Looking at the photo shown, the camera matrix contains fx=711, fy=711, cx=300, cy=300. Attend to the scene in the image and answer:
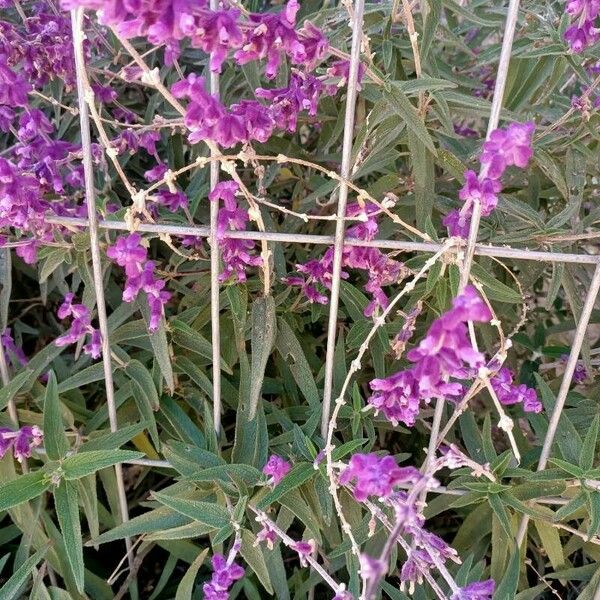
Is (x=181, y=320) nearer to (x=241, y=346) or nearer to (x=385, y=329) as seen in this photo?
(x=241, y=346)

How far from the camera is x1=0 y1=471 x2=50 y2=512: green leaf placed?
3.14ft

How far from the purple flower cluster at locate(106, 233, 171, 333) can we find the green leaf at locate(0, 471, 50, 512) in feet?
0.83

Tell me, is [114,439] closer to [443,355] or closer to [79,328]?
[79,328]

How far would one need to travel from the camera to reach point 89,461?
0.97m

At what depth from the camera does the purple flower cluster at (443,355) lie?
695 mm

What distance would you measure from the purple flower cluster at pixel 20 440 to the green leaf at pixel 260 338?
13.0 inches

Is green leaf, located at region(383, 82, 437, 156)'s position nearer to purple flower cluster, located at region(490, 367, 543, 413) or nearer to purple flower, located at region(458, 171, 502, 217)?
purple flower, located at region(458, 171, 502, 217)

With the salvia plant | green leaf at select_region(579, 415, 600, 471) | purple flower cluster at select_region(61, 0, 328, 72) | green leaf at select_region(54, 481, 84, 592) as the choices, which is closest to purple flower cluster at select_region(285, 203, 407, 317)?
the salvia plant

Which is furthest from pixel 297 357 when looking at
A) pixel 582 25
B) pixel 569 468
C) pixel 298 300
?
pixel 582 25

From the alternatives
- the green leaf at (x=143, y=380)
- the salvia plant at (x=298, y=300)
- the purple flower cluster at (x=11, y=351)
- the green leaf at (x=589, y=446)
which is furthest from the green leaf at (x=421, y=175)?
the purple flower cluster at (x=11, y=351)

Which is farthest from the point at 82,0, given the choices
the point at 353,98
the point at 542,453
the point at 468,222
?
the point at 542,453

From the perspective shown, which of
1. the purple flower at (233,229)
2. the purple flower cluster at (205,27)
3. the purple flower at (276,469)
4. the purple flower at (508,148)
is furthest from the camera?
the purple flower at (276,469)

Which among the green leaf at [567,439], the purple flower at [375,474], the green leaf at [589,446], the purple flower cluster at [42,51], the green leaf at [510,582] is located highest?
the purple flower cluster at [42,51]

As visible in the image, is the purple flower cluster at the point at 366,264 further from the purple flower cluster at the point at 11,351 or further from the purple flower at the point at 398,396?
the purple flower cluster at the point at 11,351
